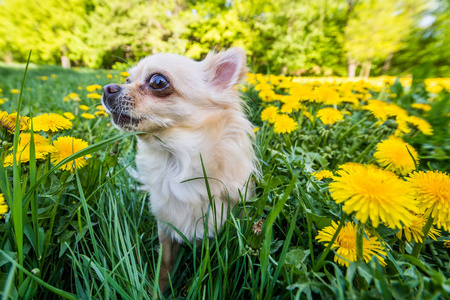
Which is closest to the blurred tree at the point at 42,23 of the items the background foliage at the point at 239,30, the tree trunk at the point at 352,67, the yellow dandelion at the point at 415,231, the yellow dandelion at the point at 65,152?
the background foliage at the point at 239,30

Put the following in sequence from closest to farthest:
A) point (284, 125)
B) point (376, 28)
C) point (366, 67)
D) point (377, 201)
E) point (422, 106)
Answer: point (377, 201), point (284, 125), point (422, 106), point (376, 28), point (366, 67)

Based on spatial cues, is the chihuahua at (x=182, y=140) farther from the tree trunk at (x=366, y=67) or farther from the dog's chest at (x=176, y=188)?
the tree trunk at (x=366, y=67)

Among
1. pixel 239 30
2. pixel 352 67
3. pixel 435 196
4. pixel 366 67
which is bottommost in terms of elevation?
pixel 435 196

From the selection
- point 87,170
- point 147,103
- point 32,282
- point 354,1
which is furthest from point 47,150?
point 354,1

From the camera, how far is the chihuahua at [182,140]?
121cm

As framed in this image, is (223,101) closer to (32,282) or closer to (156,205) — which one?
(156,205)

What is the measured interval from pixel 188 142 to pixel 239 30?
1584cm

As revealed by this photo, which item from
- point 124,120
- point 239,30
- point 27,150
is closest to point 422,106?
point 124,120

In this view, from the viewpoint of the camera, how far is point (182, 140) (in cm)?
133

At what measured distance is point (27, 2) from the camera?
66.7 ft

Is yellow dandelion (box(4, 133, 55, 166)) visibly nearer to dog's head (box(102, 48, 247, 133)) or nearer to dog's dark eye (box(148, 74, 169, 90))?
dog's head (box(102, 48, 247, 133))

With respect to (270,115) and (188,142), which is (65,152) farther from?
(270,115)

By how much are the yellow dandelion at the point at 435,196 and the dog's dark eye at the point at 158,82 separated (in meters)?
1.28

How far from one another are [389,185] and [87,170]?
1220 mm
